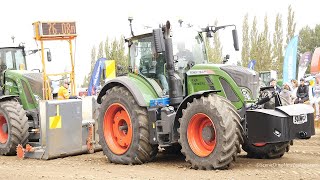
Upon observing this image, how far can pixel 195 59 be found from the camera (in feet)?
32.9

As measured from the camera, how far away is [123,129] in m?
10.4

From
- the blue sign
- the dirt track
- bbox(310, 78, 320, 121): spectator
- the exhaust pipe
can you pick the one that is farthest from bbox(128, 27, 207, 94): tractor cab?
the blue sign

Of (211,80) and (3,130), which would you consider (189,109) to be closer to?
(211,80)

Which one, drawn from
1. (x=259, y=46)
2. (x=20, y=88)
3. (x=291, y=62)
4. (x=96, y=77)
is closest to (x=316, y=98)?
(x=291, y=62)

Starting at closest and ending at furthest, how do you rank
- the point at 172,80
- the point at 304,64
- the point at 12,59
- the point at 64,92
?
1. the point at 172,80
2. the point at 64,92
3. the point at 12,59
4. the point at 304,64

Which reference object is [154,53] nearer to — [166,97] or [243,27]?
[166,97]

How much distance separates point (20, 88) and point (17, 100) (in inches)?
19.0

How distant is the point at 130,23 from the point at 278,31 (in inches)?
1315

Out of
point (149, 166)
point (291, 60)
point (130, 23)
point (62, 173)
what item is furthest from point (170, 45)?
point (291, 60)

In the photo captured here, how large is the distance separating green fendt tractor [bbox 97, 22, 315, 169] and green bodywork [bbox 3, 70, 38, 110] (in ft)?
9.60

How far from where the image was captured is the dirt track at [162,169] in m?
7.95

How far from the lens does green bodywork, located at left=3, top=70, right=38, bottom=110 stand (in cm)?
1312

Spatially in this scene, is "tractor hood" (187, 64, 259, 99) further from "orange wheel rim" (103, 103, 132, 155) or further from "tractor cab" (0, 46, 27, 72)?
"tractor cab" (0, 46, 27, 72)

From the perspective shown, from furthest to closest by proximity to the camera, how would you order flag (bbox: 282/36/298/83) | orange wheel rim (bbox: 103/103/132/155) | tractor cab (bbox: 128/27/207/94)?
flag (bbox: 282/36/298/83) → orange wheel rim (bbox: 103/103/132/155) → tractor cab (bbox: 128/27/207/94)
